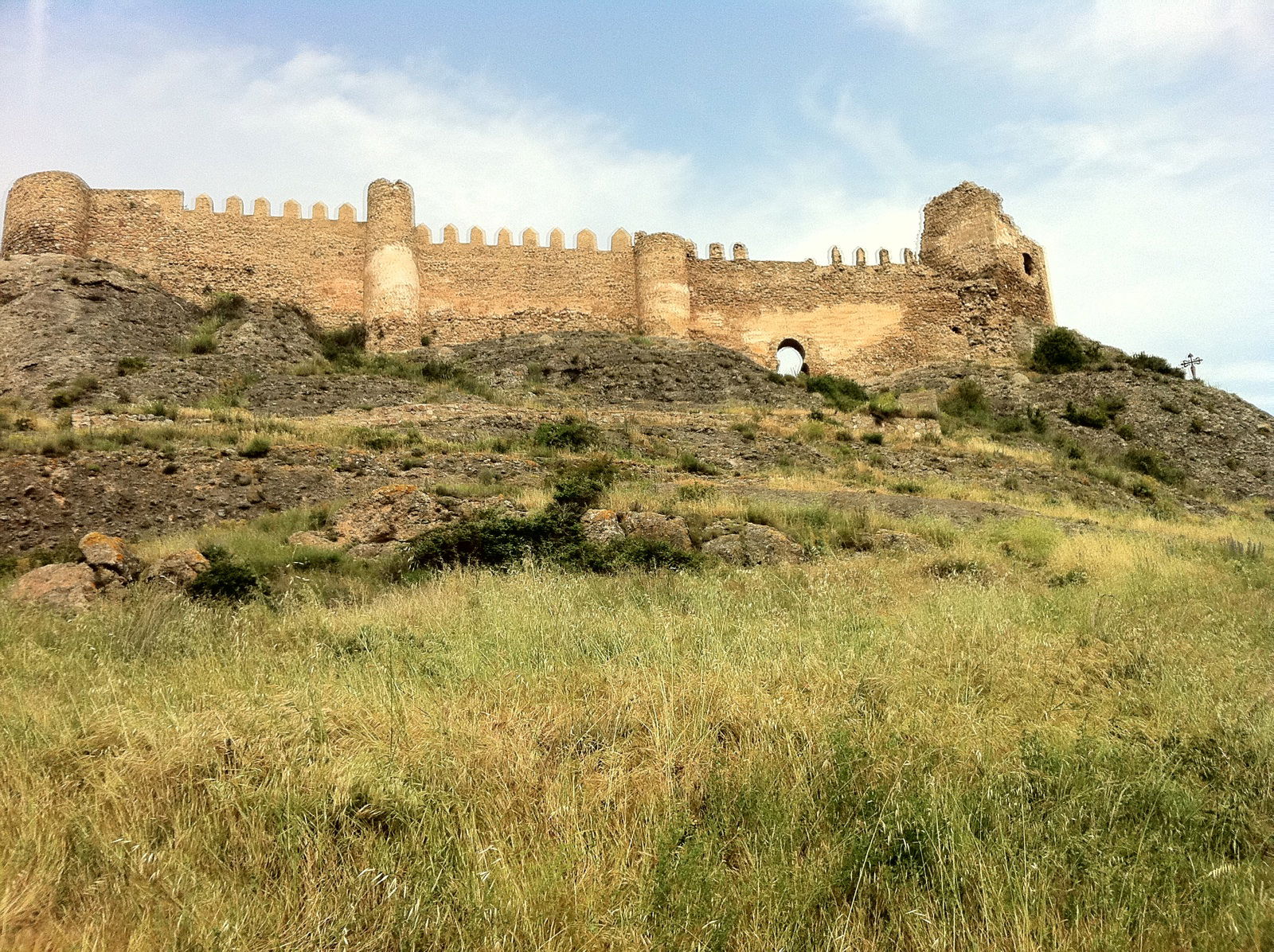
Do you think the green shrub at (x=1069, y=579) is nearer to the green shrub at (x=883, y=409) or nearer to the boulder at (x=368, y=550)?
the boulder at (x=368, y=550)

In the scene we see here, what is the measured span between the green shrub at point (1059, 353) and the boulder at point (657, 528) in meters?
21.4

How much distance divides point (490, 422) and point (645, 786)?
50.5 feet

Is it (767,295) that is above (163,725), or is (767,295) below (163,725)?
above

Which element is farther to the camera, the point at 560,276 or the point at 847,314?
the point at 847,314

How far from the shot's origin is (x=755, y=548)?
1008cm

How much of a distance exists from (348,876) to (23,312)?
77.0 feet

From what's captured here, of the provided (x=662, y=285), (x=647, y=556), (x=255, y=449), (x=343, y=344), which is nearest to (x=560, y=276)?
(x=662, y=285)

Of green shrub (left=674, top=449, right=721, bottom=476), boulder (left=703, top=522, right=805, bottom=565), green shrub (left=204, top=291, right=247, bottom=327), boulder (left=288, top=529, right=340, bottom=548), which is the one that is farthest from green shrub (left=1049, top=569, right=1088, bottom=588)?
green shrub (left=204, top=291, right=247, bottom=327)

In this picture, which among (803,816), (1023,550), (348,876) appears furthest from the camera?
(1023,550)

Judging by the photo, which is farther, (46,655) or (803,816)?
(46,655)

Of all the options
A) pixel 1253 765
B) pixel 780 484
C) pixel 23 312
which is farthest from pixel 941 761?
pixel 23 312

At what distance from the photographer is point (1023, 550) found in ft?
32.9

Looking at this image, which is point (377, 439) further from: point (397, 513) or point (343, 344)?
point (343, 344)

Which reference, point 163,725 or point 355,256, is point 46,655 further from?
point 355,256
